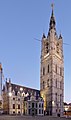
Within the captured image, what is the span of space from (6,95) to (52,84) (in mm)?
22885

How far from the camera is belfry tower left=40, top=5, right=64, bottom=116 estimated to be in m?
127

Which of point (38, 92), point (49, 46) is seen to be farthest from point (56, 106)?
point (49, 46)

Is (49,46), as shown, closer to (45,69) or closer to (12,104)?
(45,69)

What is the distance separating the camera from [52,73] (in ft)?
421

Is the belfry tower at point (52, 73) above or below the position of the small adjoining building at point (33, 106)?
above

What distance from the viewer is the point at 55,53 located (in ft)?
439

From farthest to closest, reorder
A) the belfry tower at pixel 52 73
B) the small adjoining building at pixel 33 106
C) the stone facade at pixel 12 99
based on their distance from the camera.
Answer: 1. the belfry tower at pixel 52 73
2. the small adjoining building at pixel 33 106
3. the stone facade at pixel 12 99

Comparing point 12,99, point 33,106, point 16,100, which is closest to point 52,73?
point 33,106

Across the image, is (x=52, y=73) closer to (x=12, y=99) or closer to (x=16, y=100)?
(x=16, y=100)

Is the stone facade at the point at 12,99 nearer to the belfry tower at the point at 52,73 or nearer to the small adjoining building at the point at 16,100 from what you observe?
the small adjoining building at the point at 16,100

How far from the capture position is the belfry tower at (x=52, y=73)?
415 ft

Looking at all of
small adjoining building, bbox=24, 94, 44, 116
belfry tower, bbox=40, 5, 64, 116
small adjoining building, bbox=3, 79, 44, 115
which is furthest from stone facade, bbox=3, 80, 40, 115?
belfry tower, bbox=40, 5, 64, 116

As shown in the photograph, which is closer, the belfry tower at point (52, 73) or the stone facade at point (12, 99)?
the stone facade at point (12, 99)

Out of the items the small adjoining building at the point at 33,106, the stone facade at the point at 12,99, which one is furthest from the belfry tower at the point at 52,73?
the stone facade at the point at 12,99
